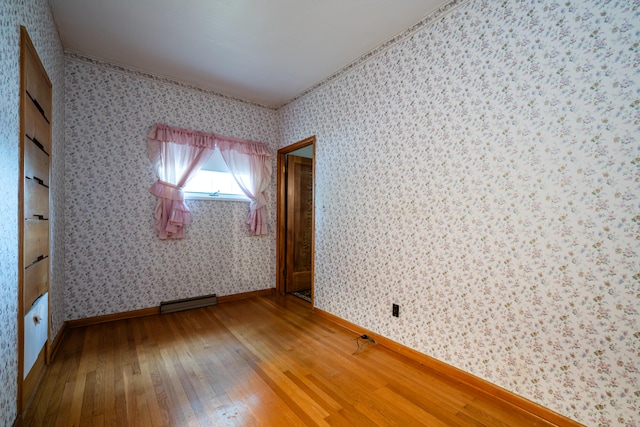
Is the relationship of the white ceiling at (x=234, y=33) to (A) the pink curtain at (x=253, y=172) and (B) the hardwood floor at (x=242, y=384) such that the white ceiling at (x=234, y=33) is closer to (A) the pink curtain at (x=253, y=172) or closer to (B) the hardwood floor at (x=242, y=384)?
(A) the pink curtain at (x=253, y=172)

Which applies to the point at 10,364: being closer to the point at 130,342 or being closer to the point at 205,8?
the point at 130,342

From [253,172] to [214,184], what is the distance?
1.77 ft

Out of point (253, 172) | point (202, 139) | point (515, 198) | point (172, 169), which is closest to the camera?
point (515, 198)

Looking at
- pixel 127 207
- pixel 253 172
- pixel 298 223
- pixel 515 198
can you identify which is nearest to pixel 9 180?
Answer: pixel 127 207

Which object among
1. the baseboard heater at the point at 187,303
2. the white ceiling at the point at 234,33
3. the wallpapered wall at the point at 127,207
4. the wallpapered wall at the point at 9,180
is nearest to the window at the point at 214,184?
the wallpapered wall at the point at 127,207

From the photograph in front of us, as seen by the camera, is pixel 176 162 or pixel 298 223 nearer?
pixel 176 162

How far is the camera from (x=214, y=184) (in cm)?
356

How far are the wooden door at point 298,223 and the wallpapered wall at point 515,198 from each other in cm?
165

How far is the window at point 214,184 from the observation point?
3.40 m

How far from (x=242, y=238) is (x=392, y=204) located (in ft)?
7.27

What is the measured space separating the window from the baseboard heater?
124cm

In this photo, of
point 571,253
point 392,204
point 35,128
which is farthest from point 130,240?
point 571,253

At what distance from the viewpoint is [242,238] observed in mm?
3744

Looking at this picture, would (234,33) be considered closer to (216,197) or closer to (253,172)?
(253,172)
